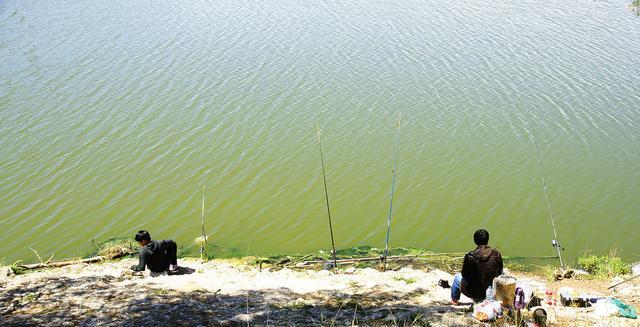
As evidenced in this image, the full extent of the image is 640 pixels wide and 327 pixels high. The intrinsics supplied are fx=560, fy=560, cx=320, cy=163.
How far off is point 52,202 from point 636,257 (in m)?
12.1

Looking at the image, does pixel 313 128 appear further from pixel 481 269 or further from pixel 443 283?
pixel 481 269

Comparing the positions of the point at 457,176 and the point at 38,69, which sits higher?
the point at 38,69

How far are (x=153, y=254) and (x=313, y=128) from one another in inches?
297

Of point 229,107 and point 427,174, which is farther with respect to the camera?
point 229,107

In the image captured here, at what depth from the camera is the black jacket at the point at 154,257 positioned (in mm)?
9062

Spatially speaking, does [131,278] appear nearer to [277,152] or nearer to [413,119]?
[277,152]

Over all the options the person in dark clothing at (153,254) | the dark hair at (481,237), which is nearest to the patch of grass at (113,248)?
the person in dark clothing at (153,254)

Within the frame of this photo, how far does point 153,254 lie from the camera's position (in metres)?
9.07

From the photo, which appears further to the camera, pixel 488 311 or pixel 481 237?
pixel 481 237

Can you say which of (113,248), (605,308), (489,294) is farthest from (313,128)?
(605,308)

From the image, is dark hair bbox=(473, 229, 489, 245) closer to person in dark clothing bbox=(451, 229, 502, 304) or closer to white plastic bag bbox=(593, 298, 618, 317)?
person in dark clothing bbox=(451, 229, 502, 304)

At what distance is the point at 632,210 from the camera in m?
12.2

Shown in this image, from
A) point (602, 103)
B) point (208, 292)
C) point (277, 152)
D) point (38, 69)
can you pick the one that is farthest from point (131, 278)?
point (602, 103)

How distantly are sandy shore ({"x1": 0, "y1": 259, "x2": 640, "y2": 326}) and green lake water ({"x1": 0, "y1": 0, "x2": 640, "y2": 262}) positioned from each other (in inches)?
72.3
